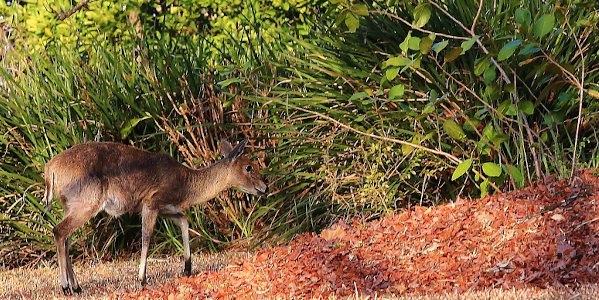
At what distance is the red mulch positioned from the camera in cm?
630

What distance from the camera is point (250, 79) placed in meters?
9.59

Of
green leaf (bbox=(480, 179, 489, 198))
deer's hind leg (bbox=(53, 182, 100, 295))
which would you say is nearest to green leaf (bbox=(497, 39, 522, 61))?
green leaf (bbox=(480, 179, 489, 198))

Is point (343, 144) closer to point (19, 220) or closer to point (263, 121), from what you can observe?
point (263, 121)

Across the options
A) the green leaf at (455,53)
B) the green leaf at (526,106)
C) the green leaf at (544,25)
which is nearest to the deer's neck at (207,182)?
the green leaf at (455,53)

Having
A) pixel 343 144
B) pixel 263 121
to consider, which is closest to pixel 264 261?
pixel 343 144

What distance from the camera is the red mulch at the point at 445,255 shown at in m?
6.30

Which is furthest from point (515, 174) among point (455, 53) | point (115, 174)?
point (115, 174)

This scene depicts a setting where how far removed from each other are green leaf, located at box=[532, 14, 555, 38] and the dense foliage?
0.15 m

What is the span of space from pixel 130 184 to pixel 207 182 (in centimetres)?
81

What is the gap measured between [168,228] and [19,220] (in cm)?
162

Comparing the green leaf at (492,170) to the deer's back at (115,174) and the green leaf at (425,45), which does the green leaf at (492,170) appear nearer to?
the green leaf at (425,45)

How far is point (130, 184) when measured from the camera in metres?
7.68

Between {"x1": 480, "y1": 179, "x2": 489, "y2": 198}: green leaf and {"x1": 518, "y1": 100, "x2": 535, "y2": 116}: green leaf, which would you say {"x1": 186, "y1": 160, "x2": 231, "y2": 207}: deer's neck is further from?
{"x1": 518, "y1": 100, "x2": 535, "y2": 116}: green leaf

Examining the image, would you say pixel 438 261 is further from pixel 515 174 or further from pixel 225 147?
pixel 225 147
